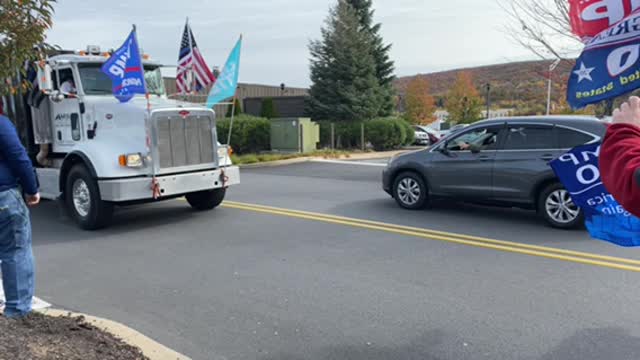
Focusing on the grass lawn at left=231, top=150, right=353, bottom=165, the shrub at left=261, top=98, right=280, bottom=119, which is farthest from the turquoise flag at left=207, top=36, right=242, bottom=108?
the shrub at left=261, top=98, right=280, bottom=119

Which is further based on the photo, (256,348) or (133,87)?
(133,87)

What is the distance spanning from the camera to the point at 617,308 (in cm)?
488

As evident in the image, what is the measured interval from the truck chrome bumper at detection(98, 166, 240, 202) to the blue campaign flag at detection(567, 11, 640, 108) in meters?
6.57

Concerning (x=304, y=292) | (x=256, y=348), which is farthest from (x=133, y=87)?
(x=256, y=348)

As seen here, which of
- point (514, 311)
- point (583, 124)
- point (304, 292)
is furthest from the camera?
point (583, 124)

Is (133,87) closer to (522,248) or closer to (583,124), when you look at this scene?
(522,248)

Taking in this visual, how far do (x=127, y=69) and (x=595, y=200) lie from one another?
22.9 feet

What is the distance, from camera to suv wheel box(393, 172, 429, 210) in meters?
9.80

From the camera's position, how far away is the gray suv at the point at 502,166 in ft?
26.8

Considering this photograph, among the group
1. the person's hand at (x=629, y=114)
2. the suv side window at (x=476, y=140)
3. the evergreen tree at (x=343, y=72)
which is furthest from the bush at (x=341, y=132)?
the person's hand at (x=629, y=114)

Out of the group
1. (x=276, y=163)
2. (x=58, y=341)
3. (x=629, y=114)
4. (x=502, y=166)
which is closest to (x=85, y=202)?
(x=58, y=341)

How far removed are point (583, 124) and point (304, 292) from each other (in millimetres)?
5410

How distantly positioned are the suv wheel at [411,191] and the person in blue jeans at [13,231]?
689 cm

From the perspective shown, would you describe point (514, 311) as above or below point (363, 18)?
below
